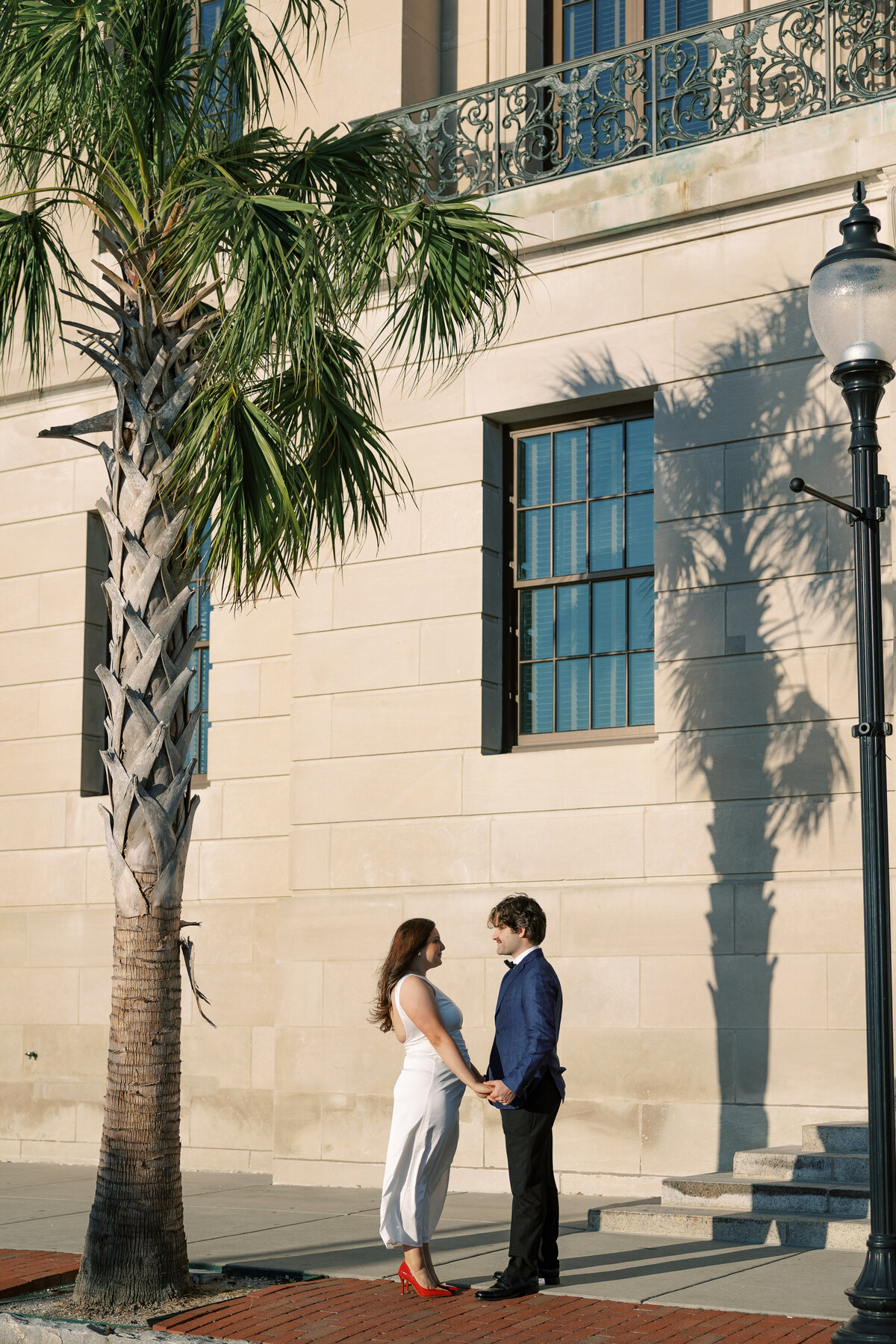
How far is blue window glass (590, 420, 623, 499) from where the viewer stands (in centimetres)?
1270

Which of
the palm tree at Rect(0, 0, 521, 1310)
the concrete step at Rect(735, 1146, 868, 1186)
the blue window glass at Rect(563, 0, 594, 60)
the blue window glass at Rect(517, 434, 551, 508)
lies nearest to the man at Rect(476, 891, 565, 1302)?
the palm tree at Rect(0, 0, 521, 1310)

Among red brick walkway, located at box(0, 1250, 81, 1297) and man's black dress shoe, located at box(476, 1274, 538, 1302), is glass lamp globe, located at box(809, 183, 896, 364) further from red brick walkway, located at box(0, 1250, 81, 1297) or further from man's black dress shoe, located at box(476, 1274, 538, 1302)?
red brick walkway, located at box(0, 1250, 81, 1297)

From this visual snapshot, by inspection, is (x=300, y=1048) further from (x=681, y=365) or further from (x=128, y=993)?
(x=681, y=365)

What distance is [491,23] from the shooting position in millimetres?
14352

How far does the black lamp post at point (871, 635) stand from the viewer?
21.4 feet

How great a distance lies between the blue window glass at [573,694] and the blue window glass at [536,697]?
0.08 m

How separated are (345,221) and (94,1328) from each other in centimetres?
572

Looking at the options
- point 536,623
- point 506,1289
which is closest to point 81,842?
point 536,623

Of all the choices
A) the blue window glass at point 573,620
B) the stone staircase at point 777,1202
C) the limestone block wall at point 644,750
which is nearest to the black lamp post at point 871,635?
the stone staircase at point 777,1202

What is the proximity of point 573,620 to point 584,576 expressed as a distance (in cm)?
37

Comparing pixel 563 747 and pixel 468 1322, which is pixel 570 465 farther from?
pixel 468 1322

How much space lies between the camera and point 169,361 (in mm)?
8625

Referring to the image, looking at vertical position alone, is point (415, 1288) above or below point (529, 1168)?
below

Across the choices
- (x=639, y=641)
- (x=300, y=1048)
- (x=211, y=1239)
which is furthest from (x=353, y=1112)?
(x=639, y=641)
